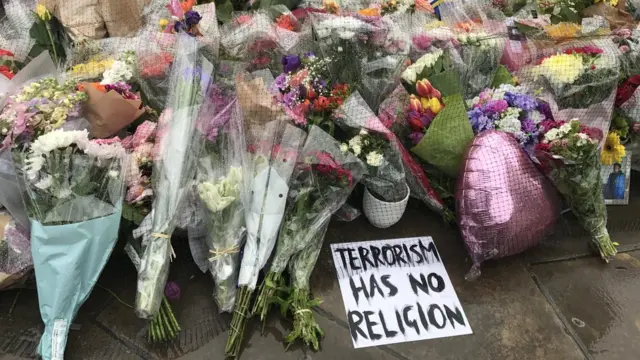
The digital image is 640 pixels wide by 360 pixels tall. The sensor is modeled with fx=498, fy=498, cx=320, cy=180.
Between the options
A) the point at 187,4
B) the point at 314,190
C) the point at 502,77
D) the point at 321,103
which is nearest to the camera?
the point at 314,190

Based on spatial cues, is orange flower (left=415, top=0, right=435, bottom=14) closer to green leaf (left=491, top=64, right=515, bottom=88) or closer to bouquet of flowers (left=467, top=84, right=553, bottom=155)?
green leaf (left=491, top=64, right=515, bottom=88)

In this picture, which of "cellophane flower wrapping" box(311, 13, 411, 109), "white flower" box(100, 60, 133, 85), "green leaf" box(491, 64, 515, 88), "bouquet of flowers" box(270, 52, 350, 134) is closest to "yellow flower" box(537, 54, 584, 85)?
"green leaf" box(491, 64, 515, 88)

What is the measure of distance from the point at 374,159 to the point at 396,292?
60 cm

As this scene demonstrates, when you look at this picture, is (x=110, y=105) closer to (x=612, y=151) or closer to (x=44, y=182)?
(x=44, y=182)

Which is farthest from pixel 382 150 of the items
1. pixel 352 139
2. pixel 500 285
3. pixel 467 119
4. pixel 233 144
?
pixel 500 285

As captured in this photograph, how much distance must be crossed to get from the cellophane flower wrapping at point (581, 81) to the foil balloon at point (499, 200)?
1.42 ft

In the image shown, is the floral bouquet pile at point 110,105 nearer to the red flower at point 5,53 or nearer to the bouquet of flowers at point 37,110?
the bouquet of flowers at point 37,110

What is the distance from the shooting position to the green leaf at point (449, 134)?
2.40m

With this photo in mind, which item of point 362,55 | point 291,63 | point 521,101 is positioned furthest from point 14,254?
point 521,101

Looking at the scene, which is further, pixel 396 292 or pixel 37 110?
pixel 396 292

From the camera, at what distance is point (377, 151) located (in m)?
2.24

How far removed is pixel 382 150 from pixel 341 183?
0.85 feet

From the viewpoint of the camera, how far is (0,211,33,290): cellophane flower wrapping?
1.93 meters

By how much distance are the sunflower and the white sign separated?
105cm
